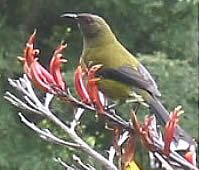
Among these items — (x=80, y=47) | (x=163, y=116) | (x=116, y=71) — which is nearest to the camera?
(x=163, y=116)

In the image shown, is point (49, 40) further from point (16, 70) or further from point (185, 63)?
point (185, 63)

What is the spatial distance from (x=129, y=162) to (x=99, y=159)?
32 millimetres

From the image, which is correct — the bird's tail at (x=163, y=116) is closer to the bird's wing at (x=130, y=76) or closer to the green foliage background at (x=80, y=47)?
the bird's wing at (x=130, y=76)

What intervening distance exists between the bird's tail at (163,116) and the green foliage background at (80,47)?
1.76 m

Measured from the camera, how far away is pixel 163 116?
109cm

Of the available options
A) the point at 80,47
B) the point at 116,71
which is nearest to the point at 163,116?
the point at 116,71

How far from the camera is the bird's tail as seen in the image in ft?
2.81

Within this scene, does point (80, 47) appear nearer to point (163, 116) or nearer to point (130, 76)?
point (130, 76)

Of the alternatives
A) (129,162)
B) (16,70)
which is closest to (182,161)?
(129,162)

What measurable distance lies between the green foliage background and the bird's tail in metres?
1.76

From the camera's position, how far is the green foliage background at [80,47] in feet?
10.3

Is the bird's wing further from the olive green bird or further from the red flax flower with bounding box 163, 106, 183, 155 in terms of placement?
the red flax flower with bounding box 163, 106, 183, 155

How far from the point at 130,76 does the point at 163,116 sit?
11.3 inches

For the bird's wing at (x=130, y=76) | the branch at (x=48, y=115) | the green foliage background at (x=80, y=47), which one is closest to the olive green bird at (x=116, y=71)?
the bird's wing at (x=130, y=76)
